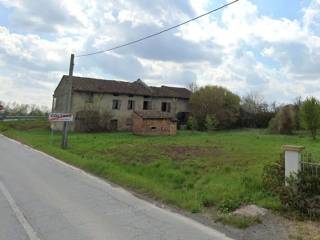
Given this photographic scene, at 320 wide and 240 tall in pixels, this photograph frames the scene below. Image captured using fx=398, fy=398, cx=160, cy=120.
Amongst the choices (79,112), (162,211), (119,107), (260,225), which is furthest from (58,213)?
(119,107)

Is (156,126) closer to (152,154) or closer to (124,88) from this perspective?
(124,88)

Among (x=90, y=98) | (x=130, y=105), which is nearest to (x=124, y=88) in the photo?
(x=130, y=105)

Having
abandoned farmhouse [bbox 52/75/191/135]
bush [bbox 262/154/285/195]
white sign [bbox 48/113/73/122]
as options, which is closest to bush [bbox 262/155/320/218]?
bush [bbox 262/154/285/195]

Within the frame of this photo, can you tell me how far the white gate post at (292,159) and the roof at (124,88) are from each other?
4321cm

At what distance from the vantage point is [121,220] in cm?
802

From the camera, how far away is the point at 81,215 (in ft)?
27.5

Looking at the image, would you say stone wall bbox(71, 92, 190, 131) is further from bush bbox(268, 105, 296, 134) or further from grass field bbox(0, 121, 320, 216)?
grass field bbox(0, 121, 320, 216)

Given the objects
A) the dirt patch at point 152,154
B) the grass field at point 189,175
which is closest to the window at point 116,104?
the grass field at point 189,175

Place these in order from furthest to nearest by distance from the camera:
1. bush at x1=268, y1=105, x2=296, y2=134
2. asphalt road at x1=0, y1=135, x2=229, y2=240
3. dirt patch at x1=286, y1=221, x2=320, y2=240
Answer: bush at x1=268, y1=105, x2=296, y2=134, asphalt road at x1=0, y1=135, x2=229, y2=240, dirt patch at x1=286, y1=221, x2=320, y2=240

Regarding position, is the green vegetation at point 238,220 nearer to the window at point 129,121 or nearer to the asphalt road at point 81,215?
the asphalt road at point 81,215

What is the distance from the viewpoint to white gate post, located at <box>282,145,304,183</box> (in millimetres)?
8594

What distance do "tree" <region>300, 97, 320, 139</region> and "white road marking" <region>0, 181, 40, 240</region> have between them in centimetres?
2925

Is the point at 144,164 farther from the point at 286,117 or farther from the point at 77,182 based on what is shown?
the point at 286,117

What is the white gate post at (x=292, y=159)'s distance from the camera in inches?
338
